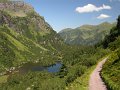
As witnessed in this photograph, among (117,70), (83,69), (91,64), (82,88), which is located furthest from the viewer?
(91,64)

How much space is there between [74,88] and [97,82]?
446cm

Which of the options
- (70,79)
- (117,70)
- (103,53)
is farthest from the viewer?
(103,53)

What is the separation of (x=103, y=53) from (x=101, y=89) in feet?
172

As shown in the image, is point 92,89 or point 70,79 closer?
point 92,89

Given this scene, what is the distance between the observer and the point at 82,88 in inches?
1743

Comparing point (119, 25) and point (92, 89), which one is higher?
point (119, 25)

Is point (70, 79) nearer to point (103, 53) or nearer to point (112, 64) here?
point (112, 64)

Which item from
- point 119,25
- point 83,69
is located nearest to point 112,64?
point 83,69

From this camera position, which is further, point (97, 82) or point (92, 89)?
point (97, 82)

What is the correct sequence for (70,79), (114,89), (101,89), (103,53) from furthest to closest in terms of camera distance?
(103,53), (70,79), (101,89), (114,89)

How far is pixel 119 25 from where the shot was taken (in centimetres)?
15100

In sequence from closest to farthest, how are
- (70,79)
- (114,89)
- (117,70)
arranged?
(114,89) → (117,70) → (70,79)

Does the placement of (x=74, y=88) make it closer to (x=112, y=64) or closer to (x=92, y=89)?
(x=92, y=89)

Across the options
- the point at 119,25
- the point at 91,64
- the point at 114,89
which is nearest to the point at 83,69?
the point at 91,64
